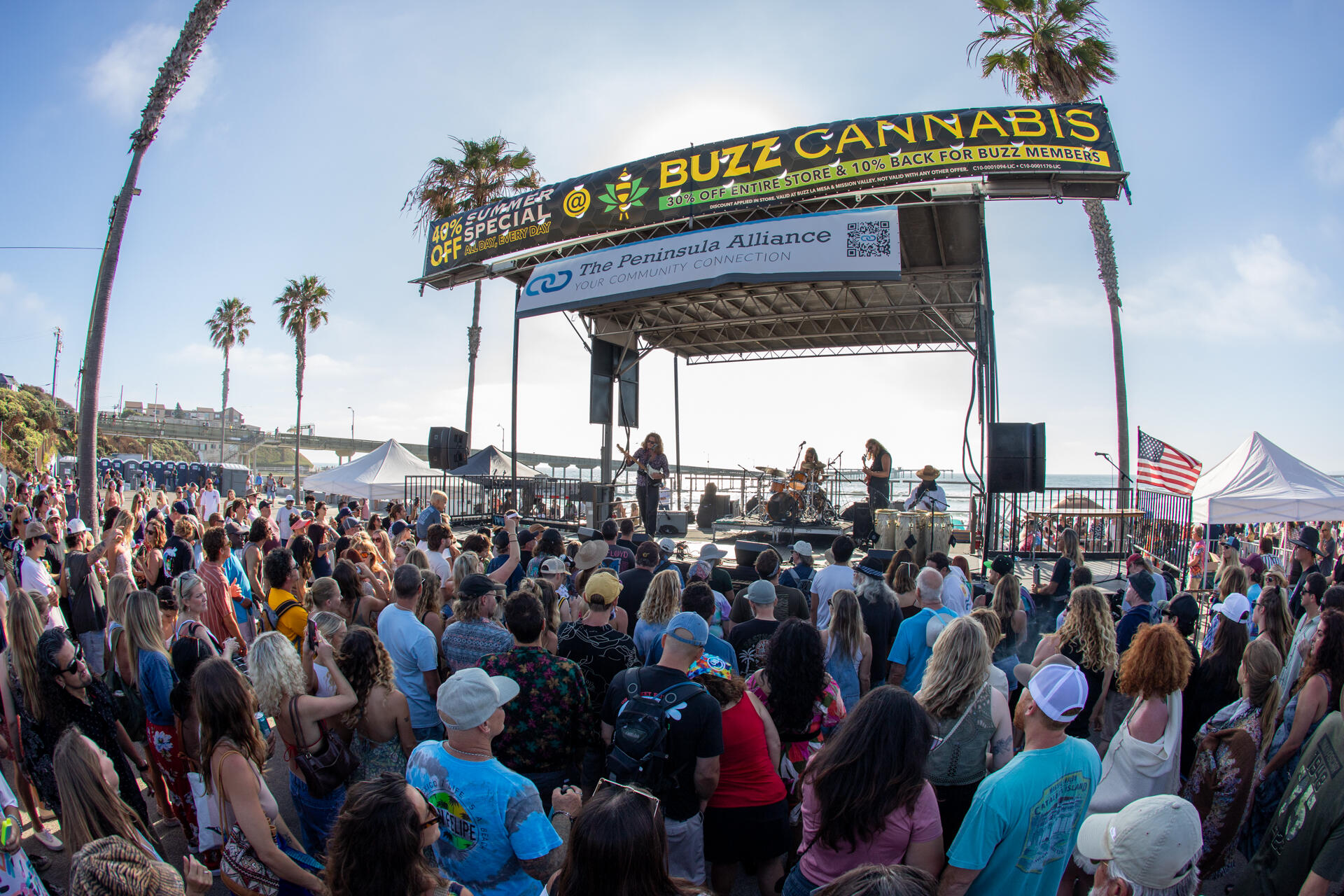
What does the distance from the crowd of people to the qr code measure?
5405mm

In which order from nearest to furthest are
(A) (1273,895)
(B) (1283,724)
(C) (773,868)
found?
(A) (1273,895), (C) (773,868), (B) (1283,724)

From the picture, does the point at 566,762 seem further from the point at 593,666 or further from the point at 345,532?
the point at 345,532

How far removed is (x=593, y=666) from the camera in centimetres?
363

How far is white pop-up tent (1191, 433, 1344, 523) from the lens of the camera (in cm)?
966

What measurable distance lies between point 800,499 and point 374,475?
9749 millimetres

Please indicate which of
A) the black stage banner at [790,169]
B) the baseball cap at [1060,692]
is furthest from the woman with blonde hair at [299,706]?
the black stage banner at [790,169]

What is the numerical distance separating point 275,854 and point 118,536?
550 centimetres

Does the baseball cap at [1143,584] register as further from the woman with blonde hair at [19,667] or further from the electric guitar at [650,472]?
the electric guitar at [650,472]

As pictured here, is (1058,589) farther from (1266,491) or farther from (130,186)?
(130,186)

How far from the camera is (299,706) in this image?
2975 mm

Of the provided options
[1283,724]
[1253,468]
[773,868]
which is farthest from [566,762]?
[1253,468]

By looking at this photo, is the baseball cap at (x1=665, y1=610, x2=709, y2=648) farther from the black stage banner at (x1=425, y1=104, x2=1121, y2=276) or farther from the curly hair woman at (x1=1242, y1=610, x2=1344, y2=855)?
the black stage banner at (x1=425, y1=104, x2=1121, y2=276)

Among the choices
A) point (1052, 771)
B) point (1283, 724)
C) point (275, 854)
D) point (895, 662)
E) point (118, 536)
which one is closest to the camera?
point (1052, 771)

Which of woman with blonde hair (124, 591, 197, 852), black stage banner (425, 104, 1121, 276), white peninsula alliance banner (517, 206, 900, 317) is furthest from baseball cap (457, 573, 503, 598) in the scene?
black stage banner (425, 104, 1121, 276)
